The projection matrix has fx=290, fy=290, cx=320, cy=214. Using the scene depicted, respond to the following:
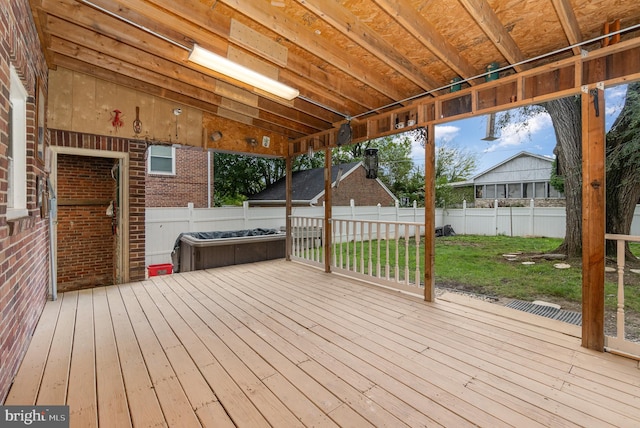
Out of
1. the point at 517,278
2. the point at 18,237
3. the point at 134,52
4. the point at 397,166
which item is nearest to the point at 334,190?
the point at 397,166

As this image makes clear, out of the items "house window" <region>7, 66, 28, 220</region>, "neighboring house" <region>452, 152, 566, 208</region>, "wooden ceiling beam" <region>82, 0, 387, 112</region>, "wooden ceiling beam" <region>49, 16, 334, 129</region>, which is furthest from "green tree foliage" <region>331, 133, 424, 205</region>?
"house window" <region>7, 66, 28, 220</region>

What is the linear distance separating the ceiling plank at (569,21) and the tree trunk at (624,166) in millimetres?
4312

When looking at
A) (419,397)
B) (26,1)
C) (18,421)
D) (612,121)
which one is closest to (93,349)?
(18,421)

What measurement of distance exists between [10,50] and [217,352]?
2.59 meters

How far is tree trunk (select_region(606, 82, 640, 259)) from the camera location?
526 centimetres

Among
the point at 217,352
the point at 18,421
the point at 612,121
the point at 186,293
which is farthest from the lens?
the point at 612,121

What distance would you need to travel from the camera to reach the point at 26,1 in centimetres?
247

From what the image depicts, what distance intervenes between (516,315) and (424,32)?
311 cm

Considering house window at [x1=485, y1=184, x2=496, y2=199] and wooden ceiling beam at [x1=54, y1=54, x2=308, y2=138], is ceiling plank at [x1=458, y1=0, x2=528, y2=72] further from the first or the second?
house window at [x1=485, y1=184, x2=496, y2=199]

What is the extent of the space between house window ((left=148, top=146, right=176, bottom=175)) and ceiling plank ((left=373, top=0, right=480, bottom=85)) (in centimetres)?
899

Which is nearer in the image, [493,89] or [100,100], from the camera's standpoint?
[493,89]

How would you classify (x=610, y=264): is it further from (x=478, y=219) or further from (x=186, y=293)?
(x=186, y=293)

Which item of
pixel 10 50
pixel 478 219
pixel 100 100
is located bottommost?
pixel 478 219

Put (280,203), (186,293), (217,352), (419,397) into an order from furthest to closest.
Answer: (280,203), (186,293), (217,352), (419,397)
